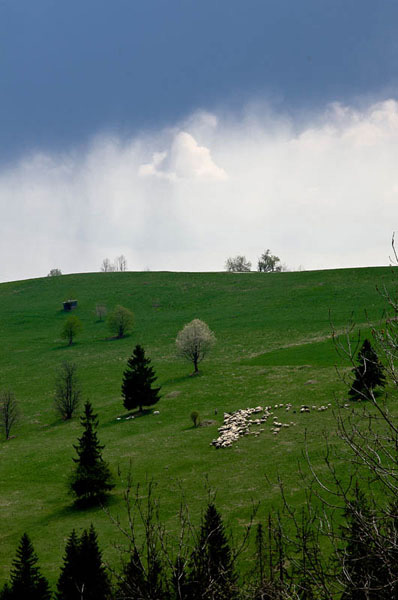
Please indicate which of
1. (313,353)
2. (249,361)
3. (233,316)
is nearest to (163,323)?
(233,316)

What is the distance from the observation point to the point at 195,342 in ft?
249

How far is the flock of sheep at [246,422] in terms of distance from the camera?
1832 inches

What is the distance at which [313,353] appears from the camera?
2913 inches

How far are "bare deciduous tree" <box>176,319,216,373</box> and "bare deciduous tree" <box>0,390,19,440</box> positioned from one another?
83.1 ft

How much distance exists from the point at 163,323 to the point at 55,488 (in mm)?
70616

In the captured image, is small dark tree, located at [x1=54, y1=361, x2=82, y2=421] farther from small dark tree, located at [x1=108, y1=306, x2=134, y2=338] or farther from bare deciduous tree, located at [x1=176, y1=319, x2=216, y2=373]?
small dark tree, located at [x1=108, y1=306, x2=134, y2=338]

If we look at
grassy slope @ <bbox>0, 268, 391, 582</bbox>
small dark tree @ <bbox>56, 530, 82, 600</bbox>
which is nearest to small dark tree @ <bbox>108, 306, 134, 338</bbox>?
grassy slope @ <bbox>0, 268, 391, 582</bbox>

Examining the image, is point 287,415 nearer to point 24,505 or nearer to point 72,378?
point 24,505

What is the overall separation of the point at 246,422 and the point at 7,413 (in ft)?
96.7

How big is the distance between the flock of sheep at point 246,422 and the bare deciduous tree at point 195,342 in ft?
72.2

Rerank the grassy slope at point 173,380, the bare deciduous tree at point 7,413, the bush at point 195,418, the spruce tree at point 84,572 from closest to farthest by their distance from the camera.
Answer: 1. the spruce tree at point 84,572
2. the grassy slope at point 173,380
3. the bush at point 195,418
4. the bare deciduous tree at point 7,413

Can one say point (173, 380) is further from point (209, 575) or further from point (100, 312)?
point (209, 575)

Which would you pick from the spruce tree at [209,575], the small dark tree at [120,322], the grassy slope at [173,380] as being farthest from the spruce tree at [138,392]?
the small dark tree at [120,322]

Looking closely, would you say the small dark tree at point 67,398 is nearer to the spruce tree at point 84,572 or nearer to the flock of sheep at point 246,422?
the flock of sheep at point 246,422
